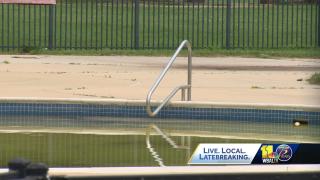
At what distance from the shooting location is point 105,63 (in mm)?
20281

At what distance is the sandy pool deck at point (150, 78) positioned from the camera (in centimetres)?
1509

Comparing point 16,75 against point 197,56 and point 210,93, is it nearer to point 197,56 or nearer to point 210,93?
point 210,93

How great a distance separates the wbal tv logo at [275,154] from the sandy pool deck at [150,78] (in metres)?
4.48

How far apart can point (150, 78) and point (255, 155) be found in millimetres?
8513

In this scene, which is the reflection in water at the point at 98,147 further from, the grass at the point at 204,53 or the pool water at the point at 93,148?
the grass at the point at 204,53

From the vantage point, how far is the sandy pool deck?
49.5 ft

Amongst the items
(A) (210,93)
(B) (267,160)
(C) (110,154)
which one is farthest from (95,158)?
(A) (210,93)

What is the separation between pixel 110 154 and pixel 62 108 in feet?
8.23

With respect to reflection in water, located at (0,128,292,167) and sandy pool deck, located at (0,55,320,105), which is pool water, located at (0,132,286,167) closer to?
reflection in water, located at (0,128,292,167)

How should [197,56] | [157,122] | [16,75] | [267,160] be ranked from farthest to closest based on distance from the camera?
[197,56]
[16,75]
[157,122]
[267,160]

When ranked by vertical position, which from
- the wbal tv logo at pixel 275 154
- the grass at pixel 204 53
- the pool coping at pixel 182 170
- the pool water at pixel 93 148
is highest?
the grass at pixel 204 53

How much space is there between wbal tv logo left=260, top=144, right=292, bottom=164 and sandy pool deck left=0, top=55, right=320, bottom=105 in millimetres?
4484

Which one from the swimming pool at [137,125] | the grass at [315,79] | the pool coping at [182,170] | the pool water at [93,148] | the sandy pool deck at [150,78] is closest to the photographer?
the pool coping at [182,170]

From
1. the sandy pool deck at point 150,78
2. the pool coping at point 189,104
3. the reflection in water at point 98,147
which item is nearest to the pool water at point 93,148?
the reflection in water at point 98,147
